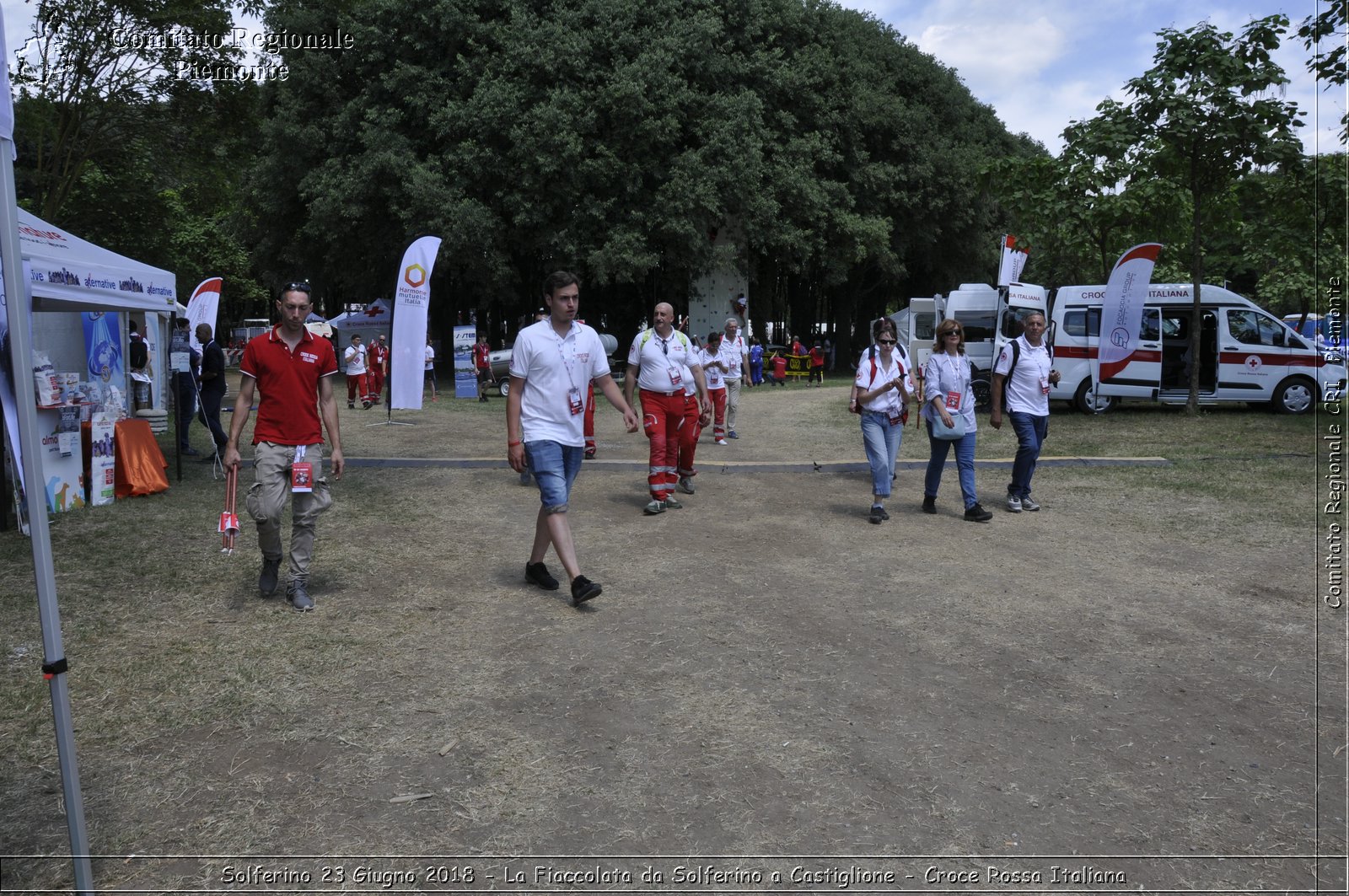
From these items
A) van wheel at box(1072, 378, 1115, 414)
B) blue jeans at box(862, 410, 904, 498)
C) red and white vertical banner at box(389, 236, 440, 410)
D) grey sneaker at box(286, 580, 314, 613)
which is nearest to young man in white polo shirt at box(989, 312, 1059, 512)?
blue jeans at box(862, 410, 904, 498)

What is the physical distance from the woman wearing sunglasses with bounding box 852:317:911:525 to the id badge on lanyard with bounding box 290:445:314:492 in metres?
4.64

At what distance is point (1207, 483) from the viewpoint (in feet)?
34.5

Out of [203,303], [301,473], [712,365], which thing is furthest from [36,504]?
[203,303]

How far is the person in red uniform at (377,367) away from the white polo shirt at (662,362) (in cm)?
1602

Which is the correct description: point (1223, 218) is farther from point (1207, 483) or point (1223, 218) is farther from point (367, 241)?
point (367, 241)

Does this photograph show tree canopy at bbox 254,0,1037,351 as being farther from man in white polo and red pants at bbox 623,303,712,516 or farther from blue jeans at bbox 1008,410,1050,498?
man in white polo and red pants at bbox 623,303,712,516

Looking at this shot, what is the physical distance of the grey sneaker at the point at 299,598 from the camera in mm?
5945

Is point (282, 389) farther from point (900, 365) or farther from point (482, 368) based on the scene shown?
point (482, 368)

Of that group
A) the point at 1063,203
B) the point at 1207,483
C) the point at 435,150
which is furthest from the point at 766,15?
the point at 1207,483

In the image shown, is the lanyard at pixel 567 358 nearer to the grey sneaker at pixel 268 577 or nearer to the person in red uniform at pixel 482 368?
the grey sneaker at pixel 268 577

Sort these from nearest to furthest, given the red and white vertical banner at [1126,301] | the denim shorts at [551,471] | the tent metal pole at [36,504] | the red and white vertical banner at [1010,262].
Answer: the tent metal pole at [36,504]
the denim shorts at [551,471]
the red and white vertical banner at [1126,301]
the red and white vertical banner at [1010,262]

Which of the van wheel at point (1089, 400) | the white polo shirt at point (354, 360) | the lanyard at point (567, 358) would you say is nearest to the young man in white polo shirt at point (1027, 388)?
the lanyard at point (567, 358)

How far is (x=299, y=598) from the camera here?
598 cm

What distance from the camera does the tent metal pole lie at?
112 inches
